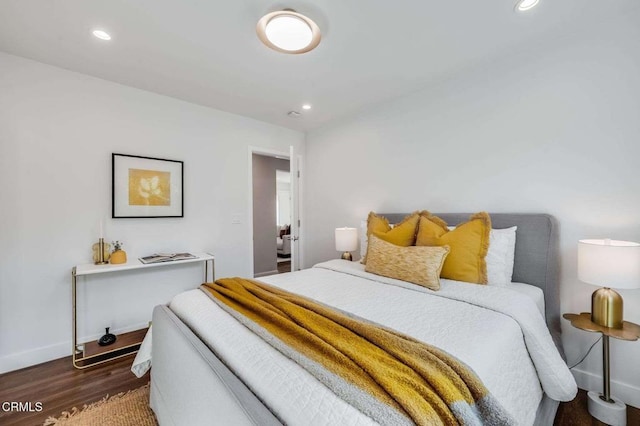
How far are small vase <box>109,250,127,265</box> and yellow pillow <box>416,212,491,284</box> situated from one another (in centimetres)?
274

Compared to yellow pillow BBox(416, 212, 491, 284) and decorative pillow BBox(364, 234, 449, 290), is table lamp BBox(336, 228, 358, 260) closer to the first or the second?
decorative pillow BBox(364, 234, 449, 290)

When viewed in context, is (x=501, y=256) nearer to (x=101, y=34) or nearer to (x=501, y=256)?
(x=501, y=256)

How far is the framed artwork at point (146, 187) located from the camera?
2609 mm

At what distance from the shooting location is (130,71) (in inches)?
93.9

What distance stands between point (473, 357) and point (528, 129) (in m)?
1.95

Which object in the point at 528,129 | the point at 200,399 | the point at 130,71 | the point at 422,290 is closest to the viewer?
the point at 200,399

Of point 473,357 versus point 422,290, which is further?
point 422,290

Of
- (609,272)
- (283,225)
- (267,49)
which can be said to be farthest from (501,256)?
(283,225)

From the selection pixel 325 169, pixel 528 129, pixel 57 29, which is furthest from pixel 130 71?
pixel 528 129

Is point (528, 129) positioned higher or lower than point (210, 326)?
higher

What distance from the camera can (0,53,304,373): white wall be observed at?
2166 mm

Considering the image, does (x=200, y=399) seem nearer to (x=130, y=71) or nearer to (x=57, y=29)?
(x=57, y=29)

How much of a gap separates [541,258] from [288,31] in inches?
93.1

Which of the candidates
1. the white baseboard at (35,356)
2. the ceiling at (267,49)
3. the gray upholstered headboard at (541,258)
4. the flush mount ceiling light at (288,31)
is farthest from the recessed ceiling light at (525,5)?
the white baseboard at (35,356)
